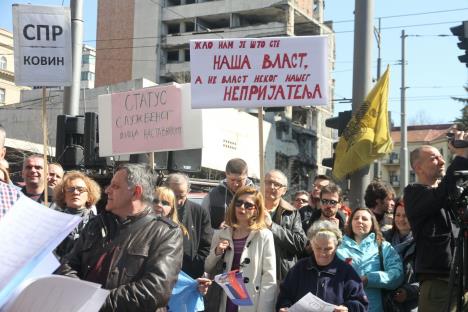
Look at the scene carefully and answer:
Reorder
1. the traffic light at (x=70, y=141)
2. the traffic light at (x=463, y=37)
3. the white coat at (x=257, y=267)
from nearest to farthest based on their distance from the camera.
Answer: the white coat at (x=257, y=267) < the traffic light at (x=70, y=141) < the traffic light at (x=463, y=37)

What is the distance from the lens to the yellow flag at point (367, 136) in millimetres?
8273

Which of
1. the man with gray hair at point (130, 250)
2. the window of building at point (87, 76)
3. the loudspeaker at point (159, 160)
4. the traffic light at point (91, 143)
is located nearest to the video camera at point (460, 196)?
the man with gray hair at point (130, 250)

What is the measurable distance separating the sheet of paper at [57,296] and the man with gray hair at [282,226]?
329 centimetres

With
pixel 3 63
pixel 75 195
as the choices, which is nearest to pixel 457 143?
pixel 75 195

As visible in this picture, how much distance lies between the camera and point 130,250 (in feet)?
11.5

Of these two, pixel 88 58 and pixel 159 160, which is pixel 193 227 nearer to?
pixel 159 160

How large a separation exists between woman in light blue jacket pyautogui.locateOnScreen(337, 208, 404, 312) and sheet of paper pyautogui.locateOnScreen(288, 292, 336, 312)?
3.32 feet

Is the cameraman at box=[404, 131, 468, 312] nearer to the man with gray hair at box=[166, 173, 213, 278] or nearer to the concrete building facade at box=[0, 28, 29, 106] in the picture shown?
the man with gray hair at box=[166, 173, 213, 278]

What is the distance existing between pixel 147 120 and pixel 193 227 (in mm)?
2117

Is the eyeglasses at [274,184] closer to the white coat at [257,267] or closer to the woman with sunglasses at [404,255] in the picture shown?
the white coat at [257,267]

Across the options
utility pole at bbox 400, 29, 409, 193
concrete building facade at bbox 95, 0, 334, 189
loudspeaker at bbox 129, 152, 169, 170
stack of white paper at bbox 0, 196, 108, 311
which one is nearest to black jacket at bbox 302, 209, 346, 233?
loudspeaker at bbox 129, 152, 169, 170

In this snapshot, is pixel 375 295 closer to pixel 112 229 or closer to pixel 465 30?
pixel 112 229

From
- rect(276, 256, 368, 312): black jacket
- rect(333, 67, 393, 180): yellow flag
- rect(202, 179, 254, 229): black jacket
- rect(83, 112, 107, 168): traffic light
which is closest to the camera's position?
rect(276, 256, 368, 312): black jacket

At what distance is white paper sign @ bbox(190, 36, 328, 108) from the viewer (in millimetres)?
6480
